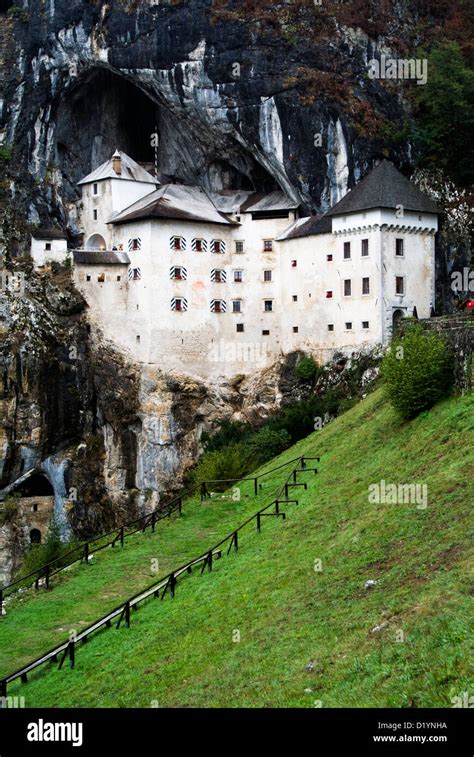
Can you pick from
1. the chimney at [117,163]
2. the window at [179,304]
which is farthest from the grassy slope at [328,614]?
the chimney at [117,163]

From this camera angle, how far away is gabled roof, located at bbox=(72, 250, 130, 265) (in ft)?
227

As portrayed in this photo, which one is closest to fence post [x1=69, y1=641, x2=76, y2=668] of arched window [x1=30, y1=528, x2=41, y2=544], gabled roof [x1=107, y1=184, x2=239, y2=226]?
gabled roof [x1=107, y1=184, x2=239, y2=226]

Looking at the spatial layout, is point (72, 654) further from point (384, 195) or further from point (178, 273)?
point (178, 273)

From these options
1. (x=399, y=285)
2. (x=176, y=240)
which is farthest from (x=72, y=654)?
(x=176, y=240)

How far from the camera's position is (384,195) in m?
62.3

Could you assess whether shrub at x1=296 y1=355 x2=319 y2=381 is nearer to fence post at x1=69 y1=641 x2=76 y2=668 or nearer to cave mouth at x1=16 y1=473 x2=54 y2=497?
cave mouth at x1=16 y1=473 x2=54 y2=497

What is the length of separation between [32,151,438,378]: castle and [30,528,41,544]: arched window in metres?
13.5

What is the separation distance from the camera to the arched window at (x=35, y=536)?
71875 mm

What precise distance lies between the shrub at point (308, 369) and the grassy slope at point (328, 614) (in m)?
27.0

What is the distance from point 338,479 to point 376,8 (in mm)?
40341

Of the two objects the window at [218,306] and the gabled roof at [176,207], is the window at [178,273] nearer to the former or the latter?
the window at [218,306]

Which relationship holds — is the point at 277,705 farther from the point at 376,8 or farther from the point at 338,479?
the point at 376,8

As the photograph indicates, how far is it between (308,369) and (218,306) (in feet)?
25.3

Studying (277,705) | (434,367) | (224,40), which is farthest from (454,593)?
(224,40)
